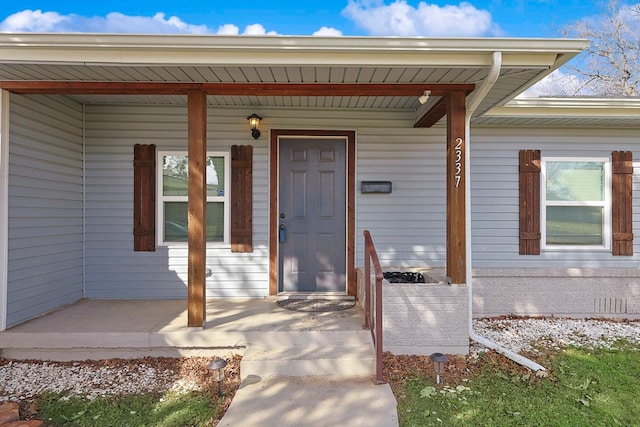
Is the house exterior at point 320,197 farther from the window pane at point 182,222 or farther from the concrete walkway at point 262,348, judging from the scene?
the concrete walkway at point 262,348

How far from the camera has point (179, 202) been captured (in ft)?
15.8

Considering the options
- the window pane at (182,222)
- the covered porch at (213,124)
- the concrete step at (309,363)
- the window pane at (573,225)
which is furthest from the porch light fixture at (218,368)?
the window pane at (573,225)

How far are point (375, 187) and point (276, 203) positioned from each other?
1219mm

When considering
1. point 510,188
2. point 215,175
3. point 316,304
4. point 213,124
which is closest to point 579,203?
point 510,188

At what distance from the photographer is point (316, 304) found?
4.45 metres

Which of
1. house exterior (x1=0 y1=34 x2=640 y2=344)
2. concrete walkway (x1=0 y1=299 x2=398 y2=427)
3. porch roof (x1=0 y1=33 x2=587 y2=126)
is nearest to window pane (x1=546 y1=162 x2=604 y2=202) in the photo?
house exterior (x1=0 y1=34 x2=640 y2=344)

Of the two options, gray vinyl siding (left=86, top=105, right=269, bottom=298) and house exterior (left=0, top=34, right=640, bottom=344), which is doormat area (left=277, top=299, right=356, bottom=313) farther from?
gray vinyl siding (left=86, top=105, right=269, bottom=298)

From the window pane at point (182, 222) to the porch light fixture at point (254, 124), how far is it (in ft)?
3.05

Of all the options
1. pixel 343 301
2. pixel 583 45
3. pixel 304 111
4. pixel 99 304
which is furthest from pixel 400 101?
pixel 99 304

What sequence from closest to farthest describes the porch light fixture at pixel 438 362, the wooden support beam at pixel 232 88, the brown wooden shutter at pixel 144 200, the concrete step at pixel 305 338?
the porch light fixture at pixel 438 362, the concrete step at pixel 305 338, the wooden support beam at pixel 232 88, the brown wooden shutter at pixel 144 200

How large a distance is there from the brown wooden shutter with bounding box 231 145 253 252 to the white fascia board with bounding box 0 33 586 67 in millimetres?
1727

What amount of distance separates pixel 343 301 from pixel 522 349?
6.12 ft

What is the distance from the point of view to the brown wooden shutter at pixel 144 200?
4750mm

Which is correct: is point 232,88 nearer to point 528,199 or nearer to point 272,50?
point 272,50
